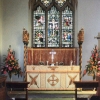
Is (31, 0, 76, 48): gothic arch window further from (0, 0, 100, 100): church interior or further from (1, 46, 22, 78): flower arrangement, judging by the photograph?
(1, 46, 22, 78): flower arrangement

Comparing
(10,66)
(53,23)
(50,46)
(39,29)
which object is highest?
(53,23)

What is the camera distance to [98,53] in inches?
412

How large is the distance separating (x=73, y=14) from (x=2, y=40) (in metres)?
3.42

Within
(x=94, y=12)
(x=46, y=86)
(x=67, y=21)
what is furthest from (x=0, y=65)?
(x=94, y=12)

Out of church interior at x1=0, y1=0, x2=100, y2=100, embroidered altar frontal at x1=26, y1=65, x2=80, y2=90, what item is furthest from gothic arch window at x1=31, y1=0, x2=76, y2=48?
embroidered altar frontal at x1=26, y1=65, x2=80, y2=90

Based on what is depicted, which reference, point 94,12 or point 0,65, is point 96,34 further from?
point 0,65

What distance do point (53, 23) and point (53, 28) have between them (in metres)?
0.24

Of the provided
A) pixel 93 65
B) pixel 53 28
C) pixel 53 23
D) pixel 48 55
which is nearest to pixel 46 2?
pixel 53 23

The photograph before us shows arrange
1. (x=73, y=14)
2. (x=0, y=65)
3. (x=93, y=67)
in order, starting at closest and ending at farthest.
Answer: (x=93, y=67)
(x=0, y=65)
(x=73, y=14)

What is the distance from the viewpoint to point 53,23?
1210 centimetres

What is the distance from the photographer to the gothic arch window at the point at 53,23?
12.0m

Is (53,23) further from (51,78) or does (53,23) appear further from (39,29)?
(51,78)

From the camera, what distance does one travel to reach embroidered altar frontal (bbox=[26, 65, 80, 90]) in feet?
34.0

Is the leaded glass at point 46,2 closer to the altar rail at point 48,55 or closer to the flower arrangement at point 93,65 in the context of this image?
the altar rail at point 48,55
